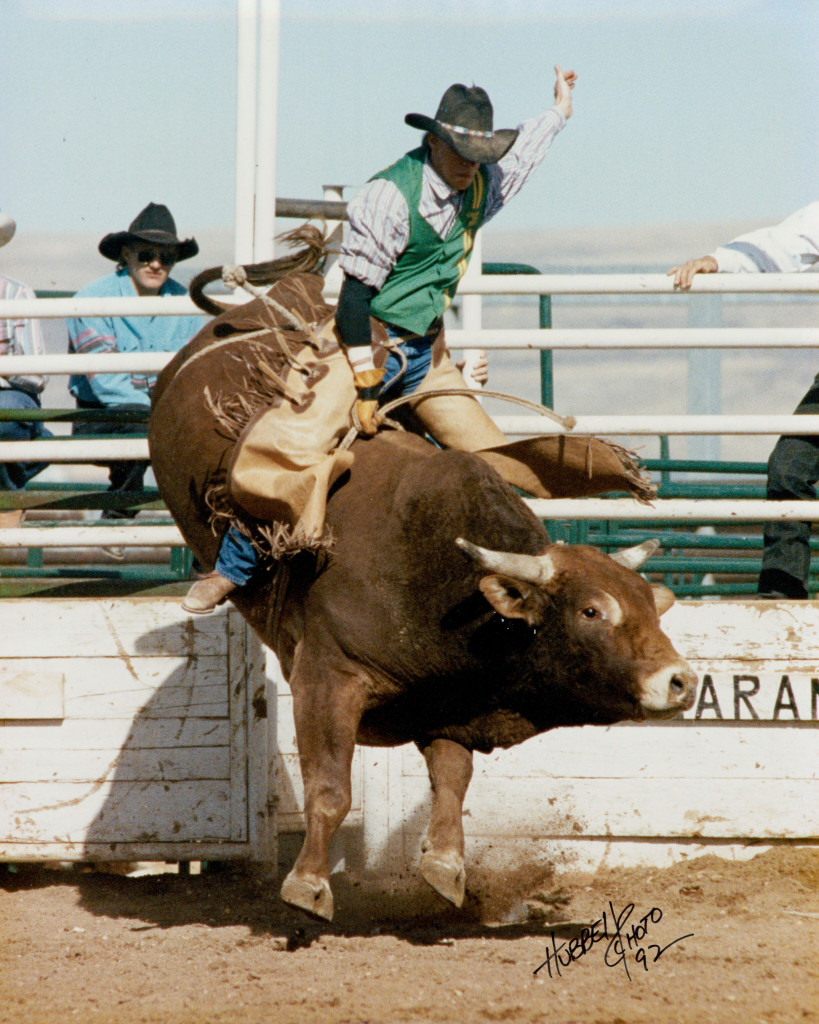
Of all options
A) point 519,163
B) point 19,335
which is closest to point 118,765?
point 19,335

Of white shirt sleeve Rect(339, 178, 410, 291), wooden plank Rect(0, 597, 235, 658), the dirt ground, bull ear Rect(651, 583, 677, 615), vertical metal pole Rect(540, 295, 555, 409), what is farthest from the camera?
vertical metal pole Rect(540, 295, 555, 409)

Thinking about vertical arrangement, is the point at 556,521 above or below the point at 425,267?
below

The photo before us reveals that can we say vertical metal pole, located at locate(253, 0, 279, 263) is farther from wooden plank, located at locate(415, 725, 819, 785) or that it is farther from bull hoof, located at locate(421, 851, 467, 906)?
bull hoof, located at locate(421, 851, 467, 906)

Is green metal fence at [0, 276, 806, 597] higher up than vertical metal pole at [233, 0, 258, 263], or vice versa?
vertical metal pole at [233, 0, 258, 263]

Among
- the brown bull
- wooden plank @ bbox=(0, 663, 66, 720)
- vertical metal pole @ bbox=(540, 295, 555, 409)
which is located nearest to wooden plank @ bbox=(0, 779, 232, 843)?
wooden plank @ bbox=(0, 663, 66, 720)

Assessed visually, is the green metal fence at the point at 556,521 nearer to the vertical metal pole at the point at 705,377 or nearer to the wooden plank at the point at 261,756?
the wooden plank at the point at 261,756

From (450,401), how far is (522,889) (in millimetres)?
2040

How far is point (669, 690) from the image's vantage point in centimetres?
331

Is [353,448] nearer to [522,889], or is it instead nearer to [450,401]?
[450,401]

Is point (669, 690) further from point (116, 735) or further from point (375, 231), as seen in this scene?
point (116, 735)

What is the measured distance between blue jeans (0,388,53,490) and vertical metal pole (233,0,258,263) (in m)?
1.41

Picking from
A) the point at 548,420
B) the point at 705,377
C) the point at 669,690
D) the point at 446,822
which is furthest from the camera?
the point at 705,377

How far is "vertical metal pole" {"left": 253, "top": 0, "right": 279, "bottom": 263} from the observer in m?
5.30

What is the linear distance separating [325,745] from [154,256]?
3.34m
